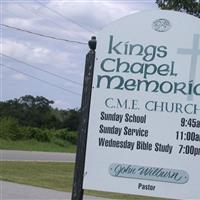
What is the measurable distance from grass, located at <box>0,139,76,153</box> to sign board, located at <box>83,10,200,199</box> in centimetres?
3340

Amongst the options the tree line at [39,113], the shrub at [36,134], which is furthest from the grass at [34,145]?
the tree line at [39,113]

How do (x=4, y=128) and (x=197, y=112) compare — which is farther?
(x=4, y=128)

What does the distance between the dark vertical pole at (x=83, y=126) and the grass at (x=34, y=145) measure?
33.3 metres

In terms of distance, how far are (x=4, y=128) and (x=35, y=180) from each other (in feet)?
92.4

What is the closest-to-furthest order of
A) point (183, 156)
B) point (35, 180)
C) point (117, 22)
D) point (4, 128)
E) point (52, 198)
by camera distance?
point (183, 156), point (117, 22), point (52, 198), point (35, 180), point (4, 128)

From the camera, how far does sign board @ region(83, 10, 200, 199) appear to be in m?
4.65

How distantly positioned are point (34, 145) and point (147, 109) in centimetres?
4032

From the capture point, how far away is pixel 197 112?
467 centimetres

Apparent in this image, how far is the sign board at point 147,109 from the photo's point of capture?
4648mm

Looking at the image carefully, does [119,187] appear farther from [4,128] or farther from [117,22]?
[4,128]

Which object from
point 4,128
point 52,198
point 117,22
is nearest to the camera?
point 117,22

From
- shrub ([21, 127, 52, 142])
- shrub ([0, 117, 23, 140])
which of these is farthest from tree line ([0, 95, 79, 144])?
shrub ([0, 117, 23, 140])

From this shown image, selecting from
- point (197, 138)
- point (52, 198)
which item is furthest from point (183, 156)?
point (52, 198)

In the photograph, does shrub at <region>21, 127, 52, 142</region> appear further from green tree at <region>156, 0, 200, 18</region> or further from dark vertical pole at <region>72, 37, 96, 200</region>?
dark vertical pole at <region>72, 37, 96, 200</region>
